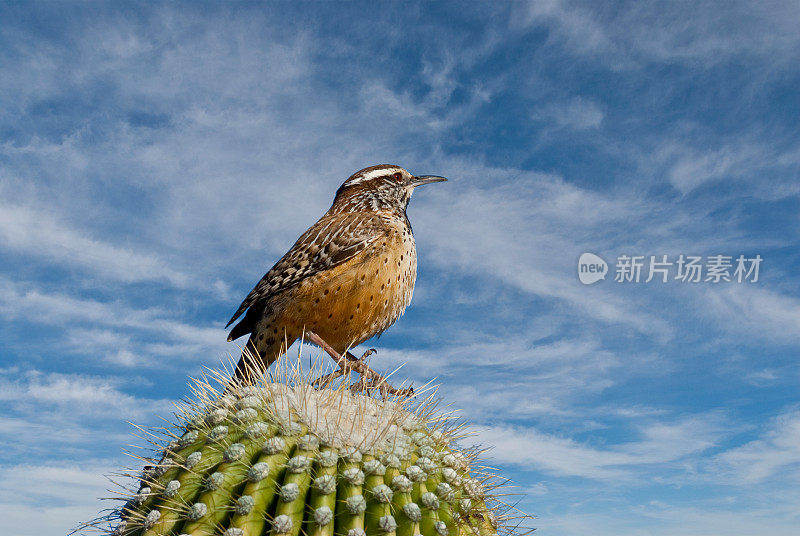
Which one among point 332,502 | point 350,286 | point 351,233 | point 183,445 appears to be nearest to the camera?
point 332,502

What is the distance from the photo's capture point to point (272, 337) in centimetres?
534

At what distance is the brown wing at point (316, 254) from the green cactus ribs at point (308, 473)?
2.41 m

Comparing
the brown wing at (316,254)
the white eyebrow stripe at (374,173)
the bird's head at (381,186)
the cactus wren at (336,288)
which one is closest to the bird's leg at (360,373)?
the cactus wren at (336,288)

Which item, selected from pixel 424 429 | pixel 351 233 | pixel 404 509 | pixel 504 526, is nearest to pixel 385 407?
pixel 424 429

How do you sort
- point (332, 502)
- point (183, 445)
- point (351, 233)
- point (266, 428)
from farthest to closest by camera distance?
point (351, 233) < point (183, 445) < point (266, 428) < point (332, 502)

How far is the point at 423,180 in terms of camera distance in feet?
22.1

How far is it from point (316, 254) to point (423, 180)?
5.62ft

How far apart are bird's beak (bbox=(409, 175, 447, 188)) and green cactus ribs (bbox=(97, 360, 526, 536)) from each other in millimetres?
3941

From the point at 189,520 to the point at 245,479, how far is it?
267 millimetres

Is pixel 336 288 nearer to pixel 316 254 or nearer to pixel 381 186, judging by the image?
pixel 316 254

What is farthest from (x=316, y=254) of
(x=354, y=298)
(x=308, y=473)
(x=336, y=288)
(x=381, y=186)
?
(x=308, y=473)

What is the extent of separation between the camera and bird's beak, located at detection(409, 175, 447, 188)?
22.0 ft

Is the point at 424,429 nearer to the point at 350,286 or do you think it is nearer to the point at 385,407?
the point at 385,407

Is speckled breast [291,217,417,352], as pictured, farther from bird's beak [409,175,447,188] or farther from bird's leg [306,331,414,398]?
bird's beak [409,175,447,188]
